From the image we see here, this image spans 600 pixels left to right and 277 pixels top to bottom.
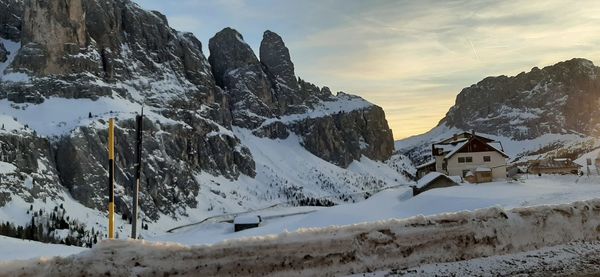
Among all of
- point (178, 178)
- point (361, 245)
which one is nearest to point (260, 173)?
point (178, 178)

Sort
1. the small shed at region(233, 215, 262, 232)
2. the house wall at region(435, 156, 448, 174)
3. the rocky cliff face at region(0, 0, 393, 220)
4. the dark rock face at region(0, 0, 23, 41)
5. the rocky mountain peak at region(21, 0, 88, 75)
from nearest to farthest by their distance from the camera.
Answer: the small shed at region(233, 215, 262, 232) < the house wall at region(435, 156, 448, 174) < the rocky cliff face at region(0, 0, 393, 220) < the rocky mountain peak at region(21, 0, 88, 75) < the dark rock face at region(0, 0, 23, 41)

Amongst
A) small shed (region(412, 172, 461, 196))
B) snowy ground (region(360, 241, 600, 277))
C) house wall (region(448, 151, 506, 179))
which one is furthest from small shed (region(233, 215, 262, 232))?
snowy ground (region(360, 241, 600, 277))

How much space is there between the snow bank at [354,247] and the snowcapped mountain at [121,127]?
84.0 m

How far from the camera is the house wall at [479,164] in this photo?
72606mm

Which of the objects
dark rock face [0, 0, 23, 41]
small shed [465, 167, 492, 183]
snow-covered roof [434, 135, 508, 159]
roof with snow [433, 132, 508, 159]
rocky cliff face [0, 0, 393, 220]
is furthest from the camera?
dark rock face [0, 0, 23, 41]

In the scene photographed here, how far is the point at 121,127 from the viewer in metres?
118

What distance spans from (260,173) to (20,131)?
8231 centimetres

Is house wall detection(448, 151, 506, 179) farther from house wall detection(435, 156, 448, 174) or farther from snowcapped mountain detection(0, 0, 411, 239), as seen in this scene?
snowcapped mountain detection(0, 0, 411, 239)

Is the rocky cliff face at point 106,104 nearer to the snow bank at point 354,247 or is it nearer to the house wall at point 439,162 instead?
the house wall at point 439,162

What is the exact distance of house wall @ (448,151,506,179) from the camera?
7261cm

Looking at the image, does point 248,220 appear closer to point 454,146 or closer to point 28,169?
point 454,146

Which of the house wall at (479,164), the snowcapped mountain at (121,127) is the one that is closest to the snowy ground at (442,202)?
the house wall at (479,164)

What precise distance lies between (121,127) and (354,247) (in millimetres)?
117254

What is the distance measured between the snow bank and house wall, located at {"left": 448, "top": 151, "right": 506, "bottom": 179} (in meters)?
65.1
